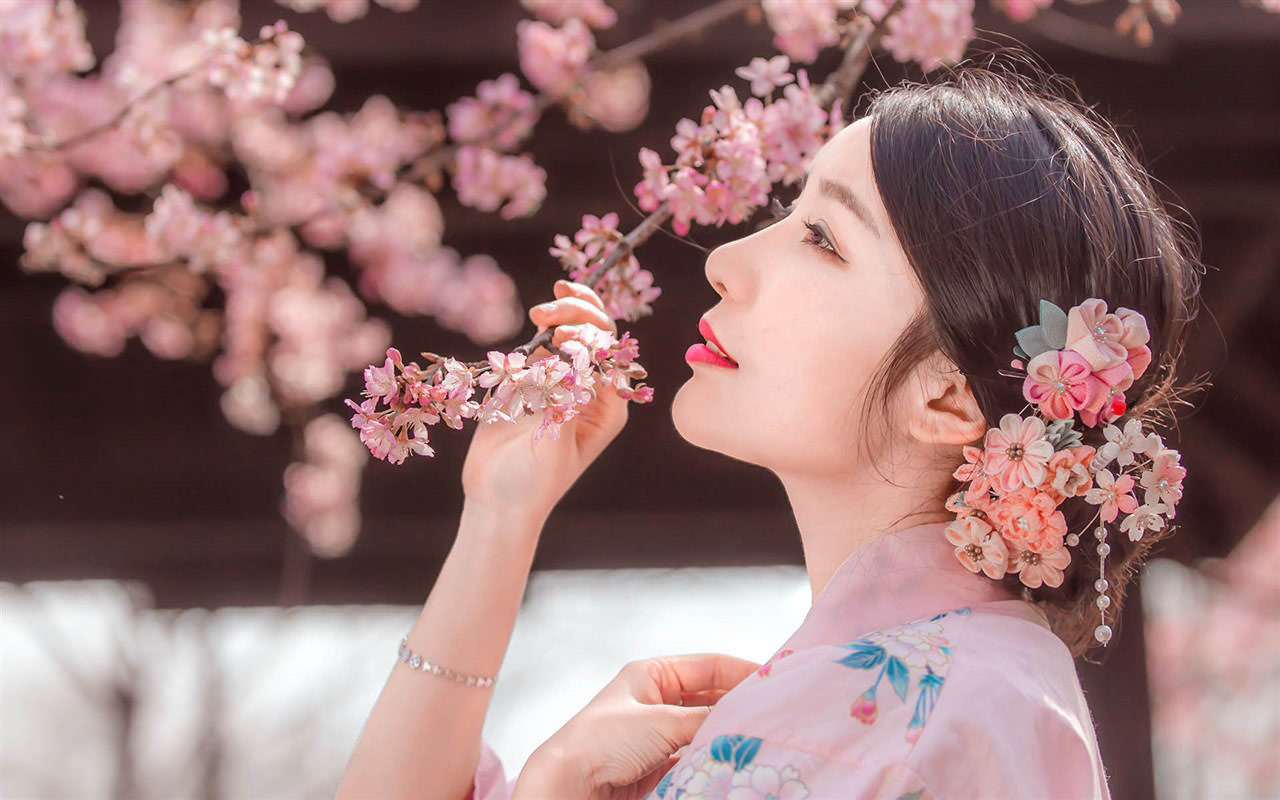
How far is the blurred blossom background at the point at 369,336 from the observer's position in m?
3.15

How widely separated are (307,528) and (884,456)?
4.33 metres

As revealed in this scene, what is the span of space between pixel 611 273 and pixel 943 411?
443mm

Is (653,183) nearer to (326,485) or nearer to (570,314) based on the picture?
(570,314)

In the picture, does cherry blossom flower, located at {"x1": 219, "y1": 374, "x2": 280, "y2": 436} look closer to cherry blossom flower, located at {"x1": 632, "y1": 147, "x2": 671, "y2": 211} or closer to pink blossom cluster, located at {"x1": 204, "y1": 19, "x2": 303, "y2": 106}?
pink blossom cluster, located at {"x1": 204, "y1": 19, "x2": 303, "y2": 106}

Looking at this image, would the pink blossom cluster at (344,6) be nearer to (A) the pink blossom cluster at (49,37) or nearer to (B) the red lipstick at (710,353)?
(A) the pink blossom cluster at (49,37)

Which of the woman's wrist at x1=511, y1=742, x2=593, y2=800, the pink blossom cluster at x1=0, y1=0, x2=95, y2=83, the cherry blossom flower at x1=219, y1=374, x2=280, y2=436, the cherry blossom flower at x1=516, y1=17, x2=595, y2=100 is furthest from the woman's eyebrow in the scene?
the cherry blossom flower at x1=219, y1=374, x2=280, y2=436

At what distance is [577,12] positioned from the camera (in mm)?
3188

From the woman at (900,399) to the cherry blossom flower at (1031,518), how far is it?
1.1 inches

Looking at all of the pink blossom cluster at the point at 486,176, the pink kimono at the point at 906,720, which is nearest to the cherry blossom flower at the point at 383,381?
the pink kimono at the point at 906,720

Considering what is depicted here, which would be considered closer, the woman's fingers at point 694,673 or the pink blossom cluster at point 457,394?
the pink blossom cluster at point 457,394

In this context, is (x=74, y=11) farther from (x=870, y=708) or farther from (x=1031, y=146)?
(x=870, y=708)

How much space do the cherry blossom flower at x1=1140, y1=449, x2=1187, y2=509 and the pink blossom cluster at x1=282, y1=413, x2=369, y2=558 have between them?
3860 mm

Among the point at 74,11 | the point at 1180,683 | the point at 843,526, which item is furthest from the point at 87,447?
the point at 1180,683

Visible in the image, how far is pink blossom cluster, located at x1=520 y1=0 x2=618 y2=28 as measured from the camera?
316 cm
